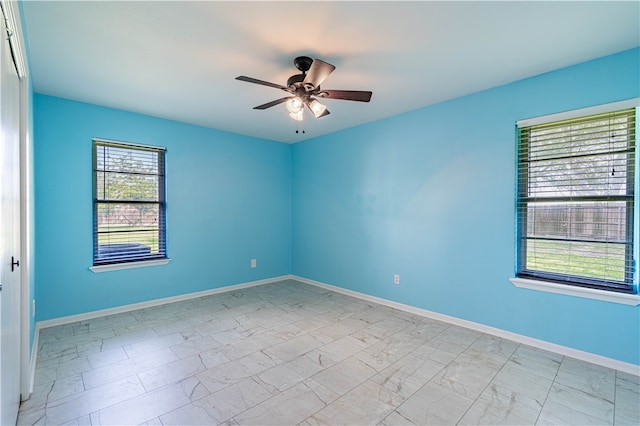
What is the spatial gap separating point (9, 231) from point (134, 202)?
2.38m

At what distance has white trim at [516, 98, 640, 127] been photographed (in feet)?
7.59

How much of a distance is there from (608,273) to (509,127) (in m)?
1.52

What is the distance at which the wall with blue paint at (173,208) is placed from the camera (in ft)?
10.6

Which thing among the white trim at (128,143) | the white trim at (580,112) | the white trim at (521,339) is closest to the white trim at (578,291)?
the white trim at (521,339)

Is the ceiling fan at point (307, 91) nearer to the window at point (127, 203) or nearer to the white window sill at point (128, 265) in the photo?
the window at point (127, 203)

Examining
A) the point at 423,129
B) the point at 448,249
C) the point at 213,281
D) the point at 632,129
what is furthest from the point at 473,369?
the point at 213,281

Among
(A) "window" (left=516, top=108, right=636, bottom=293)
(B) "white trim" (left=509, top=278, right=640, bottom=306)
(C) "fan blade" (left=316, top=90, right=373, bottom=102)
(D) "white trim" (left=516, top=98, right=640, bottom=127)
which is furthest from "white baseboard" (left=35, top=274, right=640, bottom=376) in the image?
(C) "fan blade" (left=316, top=90, right=373, bottom=102)

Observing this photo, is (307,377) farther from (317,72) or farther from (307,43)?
(307,43)

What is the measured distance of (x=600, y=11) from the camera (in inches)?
73.6

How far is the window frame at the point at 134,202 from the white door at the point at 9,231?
1769 mm

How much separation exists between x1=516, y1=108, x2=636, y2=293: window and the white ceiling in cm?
62

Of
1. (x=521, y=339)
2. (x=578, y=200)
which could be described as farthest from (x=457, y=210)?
(x=521, y=339)

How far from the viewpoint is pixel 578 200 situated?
8.49 ft

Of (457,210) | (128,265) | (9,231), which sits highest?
(457,210)
